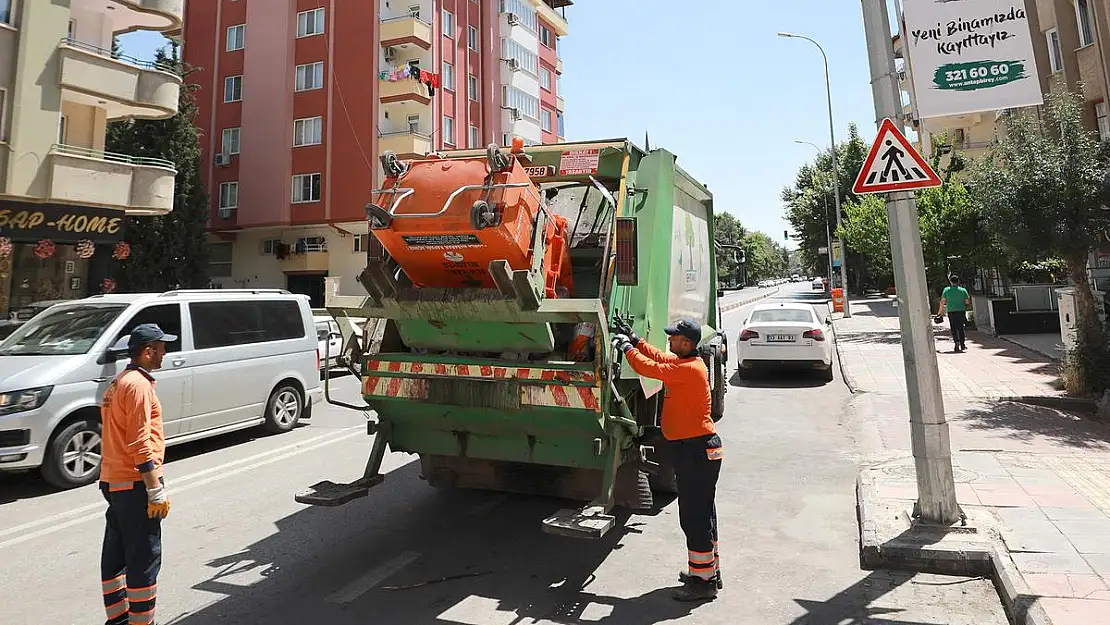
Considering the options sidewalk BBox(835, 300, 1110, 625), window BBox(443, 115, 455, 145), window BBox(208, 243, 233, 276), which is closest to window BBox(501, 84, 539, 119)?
window BBox(443, 115, 455, 145)

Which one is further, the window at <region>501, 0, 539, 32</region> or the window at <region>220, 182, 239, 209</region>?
the window at <region>501, 0, 539, 32</region>

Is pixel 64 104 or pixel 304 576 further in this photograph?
pixel 64 104

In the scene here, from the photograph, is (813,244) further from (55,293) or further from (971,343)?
(55,293)

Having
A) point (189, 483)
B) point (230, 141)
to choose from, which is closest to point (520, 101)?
point (230, 141)

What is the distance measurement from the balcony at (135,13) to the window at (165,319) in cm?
1485

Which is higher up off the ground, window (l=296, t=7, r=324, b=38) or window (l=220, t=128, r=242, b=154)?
window (l=296, t=7, r=324, b=38)

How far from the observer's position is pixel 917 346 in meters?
4.96

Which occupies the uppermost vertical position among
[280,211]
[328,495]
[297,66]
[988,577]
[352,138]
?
[297,66]

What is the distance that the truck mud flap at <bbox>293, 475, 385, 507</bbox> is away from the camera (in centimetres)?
460

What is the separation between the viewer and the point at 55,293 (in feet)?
60.1

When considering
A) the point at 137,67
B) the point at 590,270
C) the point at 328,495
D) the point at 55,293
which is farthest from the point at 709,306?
the point at 55,293

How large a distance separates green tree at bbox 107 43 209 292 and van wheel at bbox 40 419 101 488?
21.7m

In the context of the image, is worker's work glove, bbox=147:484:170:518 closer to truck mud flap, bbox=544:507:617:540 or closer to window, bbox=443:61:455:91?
truck mud flap, bbox=544:507:617:540

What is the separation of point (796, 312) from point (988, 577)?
359 inches
